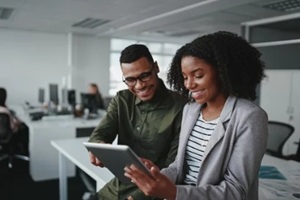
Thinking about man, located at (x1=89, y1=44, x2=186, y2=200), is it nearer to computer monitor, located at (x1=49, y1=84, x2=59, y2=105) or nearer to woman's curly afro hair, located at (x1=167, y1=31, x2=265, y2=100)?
woman's curly afro hair, located at (x1=167, y1=31, x2=265, y2=100)

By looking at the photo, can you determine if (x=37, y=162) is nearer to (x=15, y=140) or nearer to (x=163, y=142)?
(x=15, y=140)

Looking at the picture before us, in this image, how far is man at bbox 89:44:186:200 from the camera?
1.38 meters

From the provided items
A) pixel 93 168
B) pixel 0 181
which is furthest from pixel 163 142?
pixel 0 181

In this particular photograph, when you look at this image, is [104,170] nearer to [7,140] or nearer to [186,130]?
[186,130]

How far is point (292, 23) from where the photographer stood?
17.8 ft

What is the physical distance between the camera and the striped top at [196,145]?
1.13 meters

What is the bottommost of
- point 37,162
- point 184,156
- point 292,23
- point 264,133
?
point 37,162

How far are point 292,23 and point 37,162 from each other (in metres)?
4.97

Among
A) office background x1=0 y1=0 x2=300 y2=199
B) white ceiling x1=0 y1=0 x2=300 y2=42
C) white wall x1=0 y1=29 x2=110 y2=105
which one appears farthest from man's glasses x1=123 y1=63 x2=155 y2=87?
white wall x1=0 y1=29 x2=110 y2=105

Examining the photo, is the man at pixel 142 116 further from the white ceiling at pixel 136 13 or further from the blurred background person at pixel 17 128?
the blurred background person at pixel 17 128

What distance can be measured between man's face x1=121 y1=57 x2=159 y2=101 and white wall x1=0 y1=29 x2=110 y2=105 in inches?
275

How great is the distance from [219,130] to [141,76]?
0.49 m

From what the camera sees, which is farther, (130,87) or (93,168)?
(93,168)

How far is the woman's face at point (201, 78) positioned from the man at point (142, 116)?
1.08 feet
